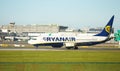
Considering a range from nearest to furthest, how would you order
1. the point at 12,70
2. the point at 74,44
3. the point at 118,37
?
1. the point at 12,70
2. the point at 74,44
3. the point at 118,37

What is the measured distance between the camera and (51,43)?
3497 inches

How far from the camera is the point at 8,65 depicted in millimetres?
26062

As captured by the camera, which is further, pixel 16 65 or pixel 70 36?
pixel 70 36

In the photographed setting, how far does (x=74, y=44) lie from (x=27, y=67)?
6353cm

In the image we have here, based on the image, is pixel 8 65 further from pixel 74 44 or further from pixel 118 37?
pixel 118 37

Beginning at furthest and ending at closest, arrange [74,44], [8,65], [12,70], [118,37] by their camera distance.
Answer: [118,37] → [74,44] → [8,65] → [12,70]

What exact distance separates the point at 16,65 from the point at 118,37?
77.1 metres

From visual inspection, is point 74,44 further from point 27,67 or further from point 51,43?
point 27,67

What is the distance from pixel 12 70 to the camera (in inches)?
946

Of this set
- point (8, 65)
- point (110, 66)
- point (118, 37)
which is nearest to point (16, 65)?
point (8, 65)

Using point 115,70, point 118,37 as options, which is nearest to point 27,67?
point 115,70

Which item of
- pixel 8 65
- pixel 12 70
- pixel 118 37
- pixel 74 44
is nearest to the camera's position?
pixel 12 70

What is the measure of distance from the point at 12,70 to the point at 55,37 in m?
64.9

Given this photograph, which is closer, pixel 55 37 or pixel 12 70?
pixel 12 70
